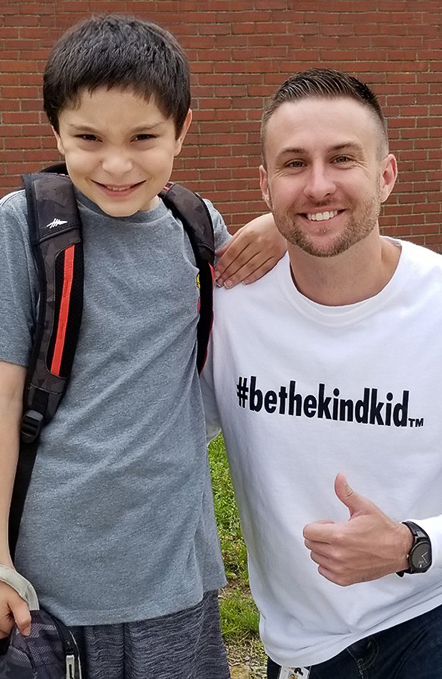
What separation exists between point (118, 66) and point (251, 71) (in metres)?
5.09

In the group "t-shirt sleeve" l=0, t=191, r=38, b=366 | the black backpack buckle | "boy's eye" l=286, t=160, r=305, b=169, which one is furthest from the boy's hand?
"boy's eye" l=286, t=160, r=305, b=169

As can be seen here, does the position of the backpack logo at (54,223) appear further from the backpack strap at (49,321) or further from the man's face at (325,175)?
the man's face at (325,175)

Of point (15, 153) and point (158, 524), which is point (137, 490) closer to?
point (158, 524)

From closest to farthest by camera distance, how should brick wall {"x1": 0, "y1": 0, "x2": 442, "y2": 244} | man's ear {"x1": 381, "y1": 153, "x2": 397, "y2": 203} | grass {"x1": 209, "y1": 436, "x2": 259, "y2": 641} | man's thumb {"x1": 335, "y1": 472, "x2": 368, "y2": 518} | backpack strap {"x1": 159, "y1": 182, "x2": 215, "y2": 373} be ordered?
1. man's thumb {"x1": 335, "y1": 472, "x2": 368, "y2": 518}
2. backpack strap {"x1": 159, "y1": 182, "x2": 215, "y2": 373}
3. man's ear {"x1": 381, "y1": 153, "x2": 397, "y2": 203}
4. grass {"x1": 209, "y1": 436, "x2": 259, "y2": 641}
5. brick wall {"x1": 0, "y1": 0, "x2": 442, "y2": 244}

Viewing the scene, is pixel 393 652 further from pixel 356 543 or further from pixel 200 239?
pixel 200 239

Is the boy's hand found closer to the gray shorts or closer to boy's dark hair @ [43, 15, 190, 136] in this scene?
the gray shorts

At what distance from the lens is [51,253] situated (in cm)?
190

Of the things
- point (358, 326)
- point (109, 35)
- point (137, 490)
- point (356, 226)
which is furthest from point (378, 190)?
point (137, 490)

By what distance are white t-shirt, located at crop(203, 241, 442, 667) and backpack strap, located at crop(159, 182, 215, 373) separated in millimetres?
140

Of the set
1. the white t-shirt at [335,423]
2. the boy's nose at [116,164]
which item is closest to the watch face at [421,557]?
the white t-shirt at [335,423]

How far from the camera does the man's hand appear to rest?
200 centimetres

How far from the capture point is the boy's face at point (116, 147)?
1906 millimetres

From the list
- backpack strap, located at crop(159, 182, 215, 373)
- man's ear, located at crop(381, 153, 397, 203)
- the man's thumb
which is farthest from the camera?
man's ear, located at crop(381, 153, 397, 203)

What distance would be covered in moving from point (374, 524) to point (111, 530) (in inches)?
24.3
